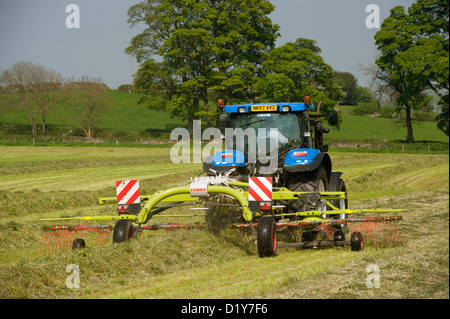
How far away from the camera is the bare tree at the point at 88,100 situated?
190 ft

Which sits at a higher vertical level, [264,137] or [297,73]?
[297,73]

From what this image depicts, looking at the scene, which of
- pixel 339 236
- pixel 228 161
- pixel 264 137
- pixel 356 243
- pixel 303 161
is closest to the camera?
pixel 356 243

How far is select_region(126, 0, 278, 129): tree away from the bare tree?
37.2 ft

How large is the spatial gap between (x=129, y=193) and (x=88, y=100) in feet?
171

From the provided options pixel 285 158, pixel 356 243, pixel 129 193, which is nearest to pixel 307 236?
pixel 356 243

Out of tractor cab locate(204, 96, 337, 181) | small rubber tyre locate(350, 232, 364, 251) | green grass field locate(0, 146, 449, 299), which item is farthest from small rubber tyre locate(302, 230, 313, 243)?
tractor cab locate(204, 96, 337, 181)

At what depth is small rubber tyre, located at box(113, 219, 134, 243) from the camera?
8.14m

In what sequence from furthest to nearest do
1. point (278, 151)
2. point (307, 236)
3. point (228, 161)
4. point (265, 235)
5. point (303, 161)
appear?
1. point (278, 151)
2. point (228, 161)
3. point (303, 161)
4. point (307, 236)
5. point (265, 235)

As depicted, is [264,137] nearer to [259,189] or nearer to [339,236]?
[259,189]

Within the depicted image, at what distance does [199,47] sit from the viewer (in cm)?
4638

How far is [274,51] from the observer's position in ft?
152

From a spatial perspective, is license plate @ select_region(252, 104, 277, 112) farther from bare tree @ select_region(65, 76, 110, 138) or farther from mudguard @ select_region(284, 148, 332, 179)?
bare tree @ select_region(65, 76, 110, 138)
